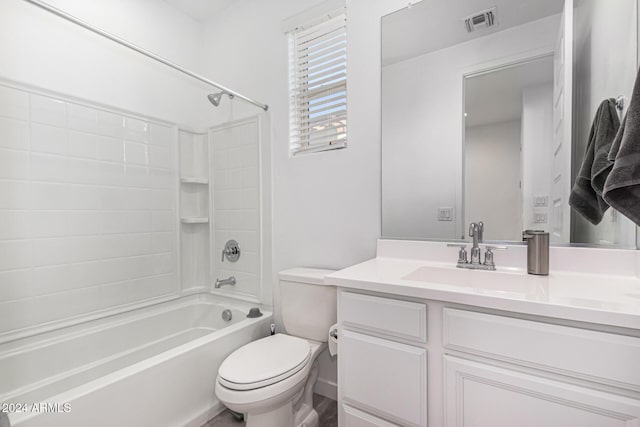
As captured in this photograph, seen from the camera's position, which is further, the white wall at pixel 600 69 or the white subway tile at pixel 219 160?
the white subway tile at pixel 219 160

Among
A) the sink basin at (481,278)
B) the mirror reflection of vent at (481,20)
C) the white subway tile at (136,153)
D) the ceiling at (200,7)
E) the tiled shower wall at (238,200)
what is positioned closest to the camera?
the sink basin at (481,278)

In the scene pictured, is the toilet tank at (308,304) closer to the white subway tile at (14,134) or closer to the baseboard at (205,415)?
the baseboard at (205,415)

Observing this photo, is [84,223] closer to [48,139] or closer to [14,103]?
[48,139]

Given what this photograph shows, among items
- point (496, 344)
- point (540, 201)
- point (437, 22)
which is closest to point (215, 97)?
point (437, 22)

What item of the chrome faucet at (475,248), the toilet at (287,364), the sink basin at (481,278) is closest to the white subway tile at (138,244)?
the toilet at (287,364)

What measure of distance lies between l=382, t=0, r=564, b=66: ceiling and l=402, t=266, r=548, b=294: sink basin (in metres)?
1.09

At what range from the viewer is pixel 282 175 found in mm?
1997

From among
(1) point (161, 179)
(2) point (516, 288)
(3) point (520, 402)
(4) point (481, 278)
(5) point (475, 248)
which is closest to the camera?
(3) point (520, 402)

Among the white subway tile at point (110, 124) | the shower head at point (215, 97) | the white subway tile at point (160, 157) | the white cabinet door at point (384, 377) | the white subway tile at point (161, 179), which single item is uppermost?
the shower head at point (215, 97)

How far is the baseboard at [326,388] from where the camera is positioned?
1.77 meters

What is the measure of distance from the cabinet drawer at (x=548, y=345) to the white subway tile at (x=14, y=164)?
6.67 feet

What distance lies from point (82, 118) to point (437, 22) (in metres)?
2.00

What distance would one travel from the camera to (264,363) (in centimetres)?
135

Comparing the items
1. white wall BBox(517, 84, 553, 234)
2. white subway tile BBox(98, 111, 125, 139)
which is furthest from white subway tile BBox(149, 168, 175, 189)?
white wall BBox(517, 84, 553, 234)
